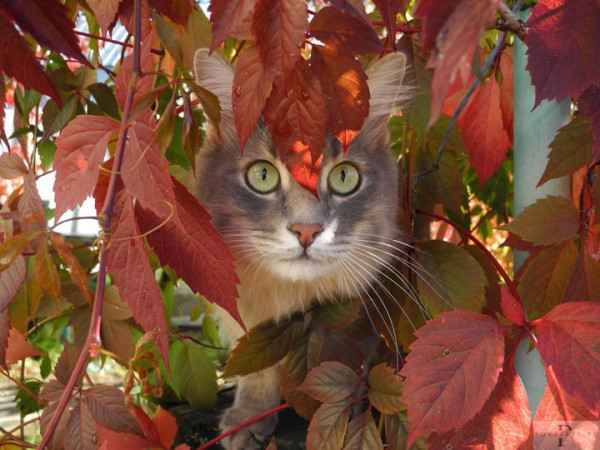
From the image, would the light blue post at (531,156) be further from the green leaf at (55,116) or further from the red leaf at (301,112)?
the green leaf at (55,116)

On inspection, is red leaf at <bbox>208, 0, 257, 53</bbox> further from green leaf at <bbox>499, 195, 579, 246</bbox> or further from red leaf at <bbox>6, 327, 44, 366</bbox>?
red leaf at <bbox>6, 327, 44, 366</bbox>

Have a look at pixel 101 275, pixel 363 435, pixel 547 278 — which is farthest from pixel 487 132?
pixel 101 275

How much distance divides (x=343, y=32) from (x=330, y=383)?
54 cm

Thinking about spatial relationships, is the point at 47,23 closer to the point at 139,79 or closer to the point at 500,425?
the point at 139,79

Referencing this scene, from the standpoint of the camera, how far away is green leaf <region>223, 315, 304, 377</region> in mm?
981

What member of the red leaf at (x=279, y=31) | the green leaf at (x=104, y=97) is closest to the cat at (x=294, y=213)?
the green leaf at (x=104, y=97)

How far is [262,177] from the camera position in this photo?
132cm

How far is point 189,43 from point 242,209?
40 centimetres

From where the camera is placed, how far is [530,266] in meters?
0.84

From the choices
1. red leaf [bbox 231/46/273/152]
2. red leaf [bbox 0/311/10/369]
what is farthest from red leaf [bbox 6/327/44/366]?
red leaf [bbox 231/46/273/152]

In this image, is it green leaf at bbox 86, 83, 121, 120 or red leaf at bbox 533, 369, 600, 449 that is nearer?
red leaf at bbox 533, 369, 600, 449

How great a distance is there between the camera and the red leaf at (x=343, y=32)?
63cm

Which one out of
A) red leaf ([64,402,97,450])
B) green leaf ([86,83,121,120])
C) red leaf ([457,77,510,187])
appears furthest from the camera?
red leaf ([457,77,510,187])

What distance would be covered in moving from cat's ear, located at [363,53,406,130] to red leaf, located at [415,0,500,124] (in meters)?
0.77
